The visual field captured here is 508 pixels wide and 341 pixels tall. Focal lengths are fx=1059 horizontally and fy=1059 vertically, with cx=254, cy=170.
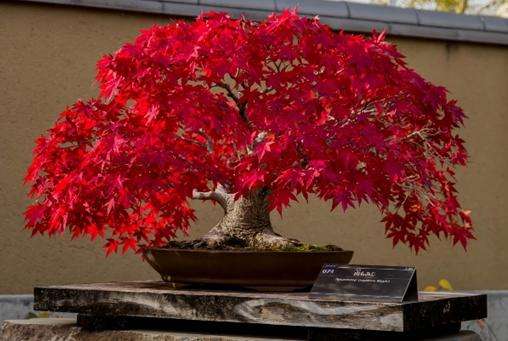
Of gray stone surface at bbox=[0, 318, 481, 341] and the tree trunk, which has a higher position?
the tree trunk

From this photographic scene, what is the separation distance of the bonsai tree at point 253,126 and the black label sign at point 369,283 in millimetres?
318

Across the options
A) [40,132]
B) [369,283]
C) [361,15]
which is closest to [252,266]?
[369,283]

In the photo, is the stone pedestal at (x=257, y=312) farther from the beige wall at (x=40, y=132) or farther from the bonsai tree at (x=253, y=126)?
the beige wall at (x=40, y=132)

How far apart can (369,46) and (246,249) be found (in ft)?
3.45

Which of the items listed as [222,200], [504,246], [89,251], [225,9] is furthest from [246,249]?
[504,246]

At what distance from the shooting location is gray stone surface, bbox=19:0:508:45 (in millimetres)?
7496

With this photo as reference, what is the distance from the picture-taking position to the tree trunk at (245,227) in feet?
16.1

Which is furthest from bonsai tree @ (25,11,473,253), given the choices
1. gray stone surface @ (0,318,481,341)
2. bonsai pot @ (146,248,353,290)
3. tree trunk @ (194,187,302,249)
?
gray stone surface @ (0,318,481,341)

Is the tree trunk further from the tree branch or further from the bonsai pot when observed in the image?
the bonsai pot

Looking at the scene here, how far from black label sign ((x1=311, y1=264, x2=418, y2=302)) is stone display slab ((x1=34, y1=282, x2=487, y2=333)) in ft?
0.20

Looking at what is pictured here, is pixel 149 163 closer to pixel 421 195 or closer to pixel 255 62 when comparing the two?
pixel 255 62

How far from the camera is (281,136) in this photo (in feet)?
14.6

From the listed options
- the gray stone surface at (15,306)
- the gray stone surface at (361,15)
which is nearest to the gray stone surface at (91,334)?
the gray stone surface at (15,306)

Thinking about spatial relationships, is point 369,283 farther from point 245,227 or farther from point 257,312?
point 245,227
